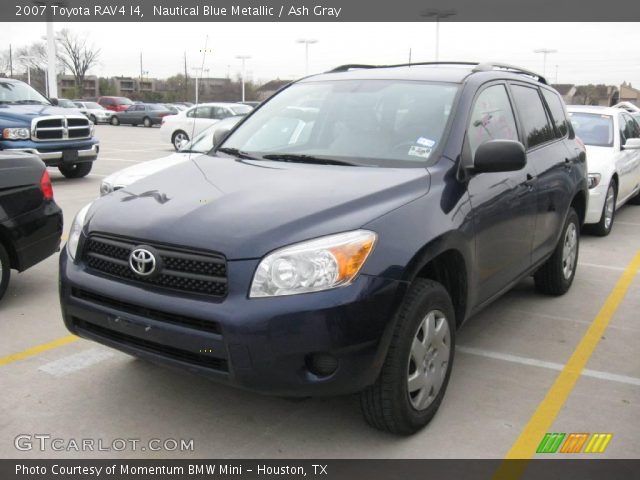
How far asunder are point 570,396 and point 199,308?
7.38ft

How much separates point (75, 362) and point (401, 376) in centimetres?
219

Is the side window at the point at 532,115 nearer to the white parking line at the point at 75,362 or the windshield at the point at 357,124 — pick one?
the windshield at the point at 357,124

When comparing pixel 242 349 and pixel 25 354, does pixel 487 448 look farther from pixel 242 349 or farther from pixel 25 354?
pixel 25 354

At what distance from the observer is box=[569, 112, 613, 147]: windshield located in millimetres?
8973

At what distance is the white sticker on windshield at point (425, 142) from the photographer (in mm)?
3729

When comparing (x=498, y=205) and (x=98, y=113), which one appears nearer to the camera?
(x=498, y=205)

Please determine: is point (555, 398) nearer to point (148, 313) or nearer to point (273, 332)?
point (273, 332)

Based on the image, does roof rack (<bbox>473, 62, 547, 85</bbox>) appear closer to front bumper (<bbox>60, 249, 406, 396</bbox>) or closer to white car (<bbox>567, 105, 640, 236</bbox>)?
front bumper (<bbox>60, 249, 406, 396</bbox>)

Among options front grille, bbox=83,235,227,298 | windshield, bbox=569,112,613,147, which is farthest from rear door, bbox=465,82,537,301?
windshield, bbox=569,112,613,147

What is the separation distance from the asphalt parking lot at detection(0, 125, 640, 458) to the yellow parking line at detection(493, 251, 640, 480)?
0.01 metres

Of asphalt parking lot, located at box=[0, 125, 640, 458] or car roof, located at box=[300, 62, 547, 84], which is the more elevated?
car roof, located at box=[300, 62, 547, 84]

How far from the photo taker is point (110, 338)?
10.5ft

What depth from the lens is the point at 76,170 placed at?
533 inches
